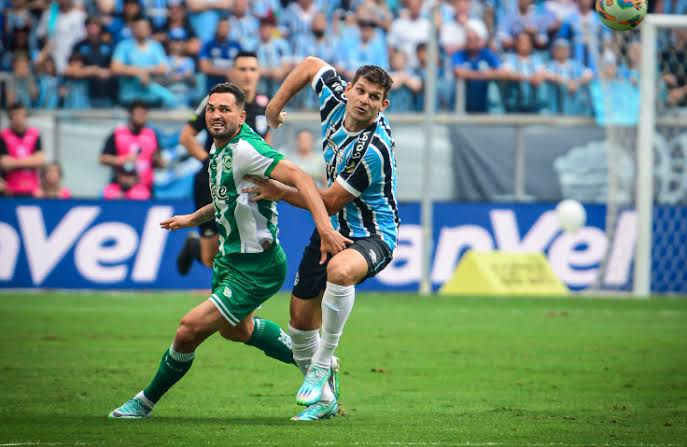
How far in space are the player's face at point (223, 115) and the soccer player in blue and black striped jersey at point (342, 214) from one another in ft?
1.20

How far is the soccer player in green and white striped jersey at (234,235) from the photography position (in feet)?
23.0

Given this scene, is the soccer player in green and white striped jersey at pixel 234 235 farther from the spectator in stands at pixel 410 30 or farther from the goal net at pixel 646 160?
the spectator in stands at pixel 410 30

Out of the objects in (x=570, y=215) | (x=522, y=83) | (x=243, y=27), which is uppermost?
(x=243, y=27)

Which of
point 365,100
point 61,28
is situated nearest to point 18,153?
point 61,28

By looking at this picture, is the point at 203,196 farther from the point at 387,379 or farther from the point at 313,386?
the point at 313,386

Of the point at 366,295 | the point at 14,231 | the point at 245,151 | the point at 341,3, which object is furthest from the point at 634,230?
the point at 245,151

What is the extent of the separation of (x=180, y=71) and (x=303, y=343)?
11.5 meters

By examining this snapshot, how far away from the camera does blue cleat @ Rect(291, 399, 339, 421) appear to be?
7.17 metres

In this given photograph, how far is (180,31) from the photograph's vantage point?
62.3 feet

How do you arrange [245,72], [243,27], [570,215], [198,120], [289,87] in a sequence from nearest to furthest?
[289,87] → [245,72] → [198,120] → [570,215] → [243,27]

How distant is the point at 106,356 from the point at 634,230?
390 inches

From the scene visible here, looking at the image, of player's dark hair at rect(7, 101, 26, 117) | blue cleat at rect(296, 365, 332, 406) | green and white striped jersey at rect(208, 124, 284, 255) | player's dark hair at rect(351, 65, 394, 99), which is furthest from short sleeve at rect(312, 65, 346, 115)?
player's dark hair at rect(7, 101, 26, 117)

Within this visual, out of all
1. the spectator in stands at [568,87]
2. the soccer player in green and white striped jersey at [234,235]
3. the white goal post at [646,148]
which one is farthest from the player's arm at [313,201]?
the spectator in stands at [568,87]

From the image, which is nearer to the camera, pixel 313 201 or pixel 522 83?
pixel 313 201
